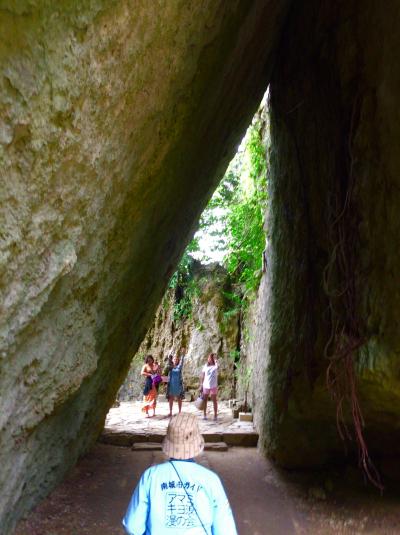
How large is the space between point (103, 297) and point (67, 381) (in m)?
0.78

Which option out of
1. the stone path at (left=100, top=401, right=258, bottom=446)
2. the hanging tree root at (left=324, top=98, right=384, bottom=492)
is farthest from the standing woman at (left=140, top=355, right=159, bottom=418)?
the hanging tree root at (left=324, top=98, right=384, bottom=492)

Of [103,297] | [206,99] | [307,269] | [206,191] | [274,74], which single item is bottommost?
[103,297]

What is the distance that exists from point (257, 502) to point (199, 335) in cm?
969

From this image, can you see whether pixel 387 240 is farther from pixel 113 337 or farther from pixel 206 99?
pixel 113 337

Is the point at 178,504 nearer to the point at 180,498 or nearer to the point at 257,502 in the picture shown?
the point at 180,498

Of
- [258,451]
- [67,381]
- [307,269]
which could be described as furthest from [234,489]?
[67,381]

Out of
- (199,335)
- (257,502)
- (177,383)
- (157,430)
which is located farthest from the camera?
(199,335)

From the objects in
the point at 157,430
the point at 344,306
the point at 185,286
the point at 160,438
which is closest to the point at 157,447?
the point at 160,438

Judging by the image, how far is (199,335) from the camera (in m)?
15.5

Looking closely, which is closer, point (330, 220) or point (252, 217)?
point (330, 220)

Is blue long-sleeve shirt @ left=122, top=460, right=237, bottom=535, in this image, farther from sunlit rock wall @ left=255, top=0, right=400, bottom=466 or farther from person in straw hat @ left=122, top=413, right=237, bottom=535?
sunlit rock wall @ left=255, top=0, right=400, bottom=466

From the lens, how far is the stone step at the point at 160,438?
820 cm

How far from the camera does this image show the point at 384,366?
4387 mm

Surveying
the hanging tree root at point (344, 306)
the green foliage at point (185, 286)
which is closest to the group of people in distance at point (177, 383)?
the green foliage at point (185, 286)
